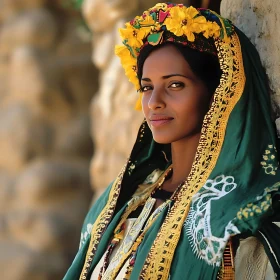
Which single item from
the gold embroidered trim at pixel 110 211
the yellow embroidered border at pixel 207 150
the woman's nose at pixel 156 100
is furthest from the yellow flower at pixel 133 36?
the gold embroidered trim at pixel 110 211

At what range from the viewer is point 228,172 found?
2.55m

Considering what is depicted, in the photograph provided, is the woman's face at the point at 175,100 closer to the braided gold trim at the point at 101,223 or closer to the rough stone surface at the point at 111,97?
the braided gold trim at the point at 101,223

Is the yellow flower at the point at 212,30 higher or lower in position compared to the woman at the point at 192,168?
higher

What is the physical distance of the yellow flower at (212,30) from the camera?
2.69 m

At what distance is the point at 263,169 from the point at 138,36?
70 cm

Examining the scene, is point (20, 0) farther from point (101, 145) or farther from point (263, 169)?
point (263, 169)

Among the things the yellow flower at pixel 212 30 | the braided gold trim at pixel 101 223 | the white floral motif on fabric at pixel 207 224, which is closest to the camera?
the white floral motif on fabric at pixel 207 224

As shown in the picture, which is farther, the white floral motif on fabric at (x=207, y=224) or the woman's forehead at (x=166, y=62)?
the woman's forehead at (x=166, y=62)

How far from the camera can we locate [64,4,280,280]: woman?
2.47 meters

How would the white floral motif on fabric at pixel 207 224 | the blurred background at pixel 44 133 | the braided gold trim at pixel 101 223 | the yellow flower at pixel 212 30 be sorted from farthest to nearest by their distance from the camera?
1. the blurred background at pixel 44 133
2. the braided gold trim at pixel 101 223
3. the yellow flower at pixel 212 30
4. the white floral motif on fabric at pixel 207 224

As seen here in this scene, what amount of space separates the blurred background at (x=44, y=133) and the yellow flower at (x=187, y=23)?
3.84 metres

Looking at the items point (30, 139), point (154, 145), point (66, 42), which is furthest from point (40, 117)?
point (154, 145)

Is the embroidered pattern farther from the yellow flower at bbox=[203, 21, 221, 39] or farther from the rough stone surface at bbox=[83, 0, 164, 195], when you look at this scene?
the rough stone surface at bbox=[83, 0, 164, 195]

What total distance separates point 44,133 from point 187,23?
4.79 m
